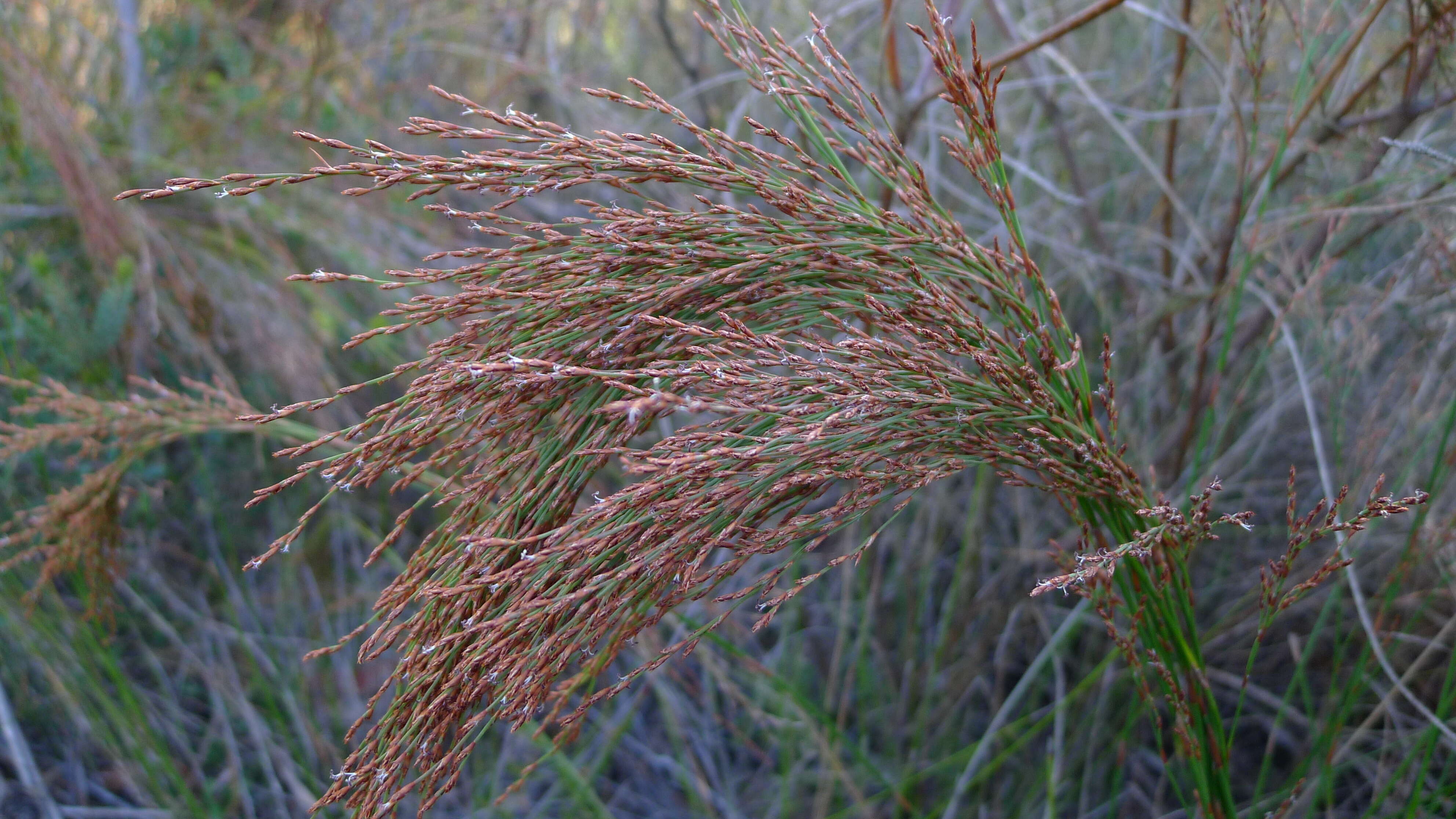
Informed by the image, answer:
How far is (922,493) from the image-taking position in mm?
2680

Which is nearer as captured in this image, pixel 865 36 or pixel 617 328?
pixel 617 328

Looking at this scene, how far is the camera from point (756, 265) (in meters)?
0.89

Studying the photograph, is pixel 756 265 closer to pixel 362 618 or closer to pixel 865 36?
pixel 362 618

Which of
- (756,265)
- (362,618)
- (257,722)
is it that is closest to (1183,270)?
(756,265)

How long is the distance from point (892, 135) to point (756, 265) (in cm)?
24

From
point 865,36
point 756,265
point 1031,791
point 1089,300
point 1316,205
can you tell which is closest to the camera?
point 756,265

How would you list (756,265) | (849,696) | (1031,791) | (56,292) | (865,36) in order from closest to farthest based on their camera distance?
(756,265) → (1031,791) → (56,292) → (849,696) → (865,36)

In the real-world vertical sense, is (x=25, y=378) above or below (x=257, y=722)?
above

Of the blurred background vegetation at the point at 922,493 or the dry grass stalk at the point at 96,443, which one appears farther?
the blurred background vegetation at the point at 922,493

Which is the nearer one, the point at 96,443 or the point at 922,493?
the point at 96,443

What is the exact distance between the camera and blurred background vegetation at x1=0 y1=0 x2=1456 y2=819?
2.03m

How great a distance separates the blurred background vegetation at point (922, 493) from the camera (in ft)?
6.65

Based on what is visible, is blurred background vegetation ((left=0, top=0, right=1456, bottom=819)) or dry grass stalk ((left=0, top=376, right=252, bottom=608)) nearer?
dry grass stalk ((left=0, top=376, right=252, bottom=608))

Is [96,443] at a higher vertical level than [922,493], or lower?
higher
